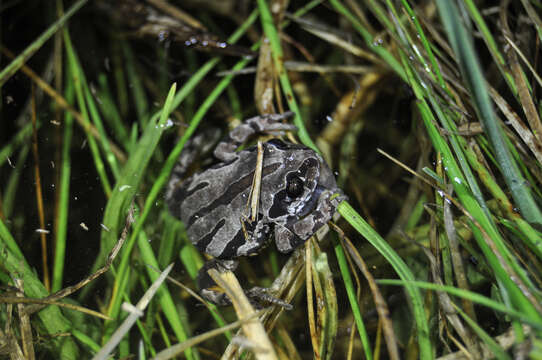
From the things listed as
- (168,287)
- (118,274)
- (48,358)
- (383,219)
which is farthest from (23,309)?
(383,219)

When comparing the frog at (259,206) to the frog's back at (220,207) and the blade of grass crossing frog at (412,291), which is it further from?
the blade of grass crossing frog at (412,291)

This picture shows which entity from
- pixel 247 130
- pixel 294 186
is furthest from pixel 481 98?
pixel 247 130

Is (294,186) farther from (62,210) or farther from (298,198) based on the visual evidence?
(62,210)

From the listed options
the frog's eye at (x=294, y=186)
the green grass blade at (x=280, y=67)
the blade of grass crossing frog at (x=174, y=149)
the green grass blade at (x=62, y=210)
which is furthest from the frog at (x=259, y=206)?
the green grass blade at (x=62, y=210)

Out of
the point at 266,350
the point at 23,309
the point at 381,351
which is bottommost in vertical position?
the point at 381,351

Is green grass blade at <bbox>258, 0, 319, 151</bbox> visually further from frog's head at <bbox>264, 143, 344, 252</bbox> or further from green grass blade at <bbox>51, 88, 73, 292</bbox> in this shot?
green grass blade at <bbox>51, 88, 73, 292</bbox>

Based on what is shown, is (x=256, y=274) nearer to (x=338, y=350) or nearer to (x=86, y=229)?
(x=338, y=350)
